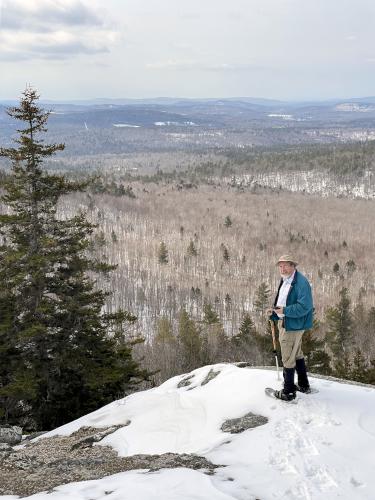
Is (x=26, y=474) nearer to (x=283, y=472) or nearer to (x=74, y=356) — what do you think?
(x=283, y=472)

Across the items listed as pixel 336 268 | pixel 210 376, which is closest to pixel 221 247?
pixel 336 268

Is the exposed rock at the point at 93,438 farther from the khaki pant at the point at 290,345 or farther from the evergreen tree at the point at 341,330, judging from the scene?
the evergreen tree at the point at 341,330

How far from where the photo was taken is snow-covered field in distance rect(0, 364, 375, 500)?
19.9ft

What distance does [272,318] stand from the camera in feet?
29.2

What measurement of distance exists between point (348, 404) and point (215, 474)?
10.6 feet

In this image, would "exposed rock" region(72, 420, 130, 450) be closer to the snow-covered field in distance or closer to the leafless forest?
the snow-covered field in distance

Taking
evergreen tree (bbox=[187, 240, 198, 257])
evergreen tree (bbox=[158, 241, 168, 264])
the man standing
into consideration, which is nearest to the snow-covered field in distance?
the man standing

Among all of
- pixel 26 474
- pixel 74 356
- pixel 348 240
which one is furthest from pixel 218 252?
pixel 26 474

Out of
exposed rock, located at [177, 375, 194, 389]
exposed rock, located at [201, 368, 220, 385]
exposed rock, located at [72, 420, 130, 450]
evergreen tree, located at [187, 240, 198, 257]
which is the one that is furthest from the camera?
evergreen tree, located at [187, 240, 198, 257]

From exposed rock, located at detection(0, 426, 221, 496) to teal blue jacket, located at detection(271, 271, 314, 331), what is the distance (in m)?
2.80

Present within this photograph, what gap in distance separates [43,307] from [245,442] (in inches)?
364

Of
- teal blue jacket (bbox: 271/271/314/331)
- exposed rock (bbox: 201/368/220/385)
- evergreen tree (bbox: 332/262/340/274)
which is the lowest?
evergreen tree (bbox: 332/262/340/274)

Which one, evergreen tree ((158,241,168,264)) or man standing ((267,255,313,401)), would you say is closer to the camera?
man standing ((267,255,313,401))

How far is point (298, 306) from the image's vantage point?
8352 mm
